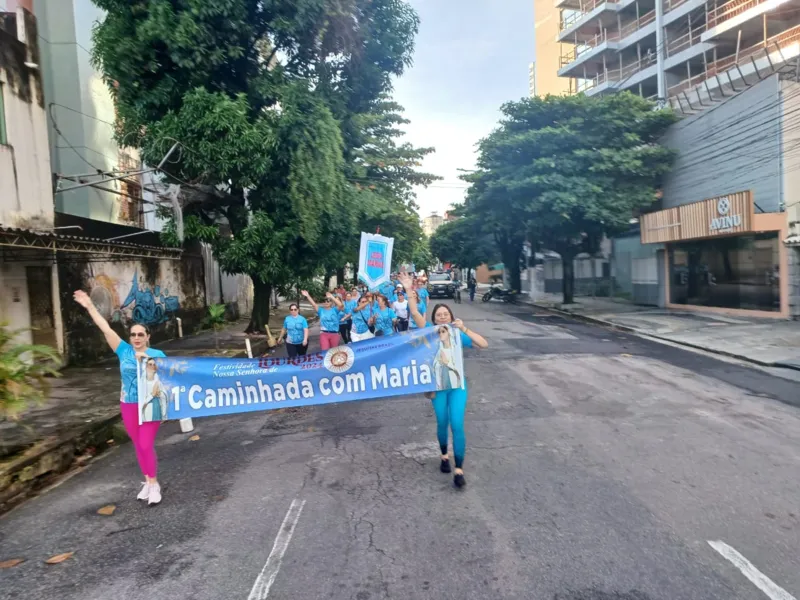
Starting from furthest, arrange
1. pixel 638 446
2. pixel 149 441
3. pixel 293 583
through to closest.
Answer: pixel 638 446
pixel 149 441
pixel 293 583

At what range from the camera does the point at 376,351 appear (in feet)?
20.4

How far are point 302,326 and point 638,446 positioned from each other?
5523 millimetres

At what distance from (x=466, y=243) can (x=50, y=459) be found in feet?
123

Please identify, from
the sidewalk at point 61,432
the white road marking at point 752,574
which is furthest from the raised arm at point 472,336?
the sidewalk at point 61,432

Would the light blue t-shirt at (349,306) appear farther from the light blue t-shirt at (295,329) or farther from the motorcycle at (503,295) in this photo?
the motorcycle at (503,295)

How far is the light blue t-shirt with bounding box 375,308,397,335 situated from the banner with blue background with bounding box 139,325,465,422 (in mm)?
4952

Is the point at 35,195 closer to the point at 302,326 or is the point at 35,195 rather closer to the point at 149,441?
the point at 302,326

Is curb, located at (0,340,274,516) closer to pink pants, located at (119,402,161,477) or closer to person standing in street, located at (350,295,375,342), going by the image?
pink pants, located at (119,402,161,477)

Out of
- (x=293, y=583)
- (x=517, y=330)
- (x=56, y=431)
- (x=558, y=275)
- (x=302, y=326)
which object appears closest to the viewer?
(x=293, y=583)

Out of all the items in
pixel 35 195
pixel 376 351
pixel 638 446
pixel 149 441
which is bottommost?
pixel 638 446

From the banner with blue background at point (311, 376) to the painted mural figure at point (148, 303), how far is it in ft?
33.3

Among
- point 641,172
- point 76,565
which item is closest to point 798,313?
point 641,172

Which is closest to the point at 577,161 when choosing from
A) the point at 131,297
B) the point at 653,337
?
the point at 653,337

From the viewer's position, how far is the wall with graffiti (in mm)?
12570
